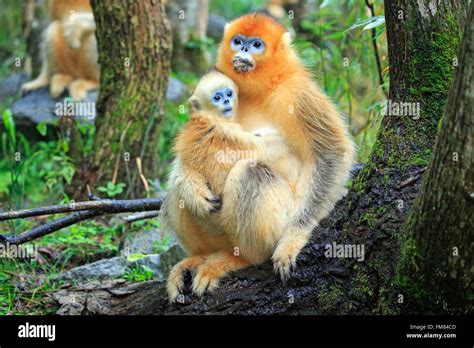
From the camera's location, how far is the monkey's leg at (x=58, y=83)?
32.0 ft

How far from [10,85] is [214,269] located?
27.3ft

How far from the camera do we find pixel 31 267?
5.27 meters

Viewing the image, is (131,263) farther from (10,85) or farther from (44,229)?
(10,85)

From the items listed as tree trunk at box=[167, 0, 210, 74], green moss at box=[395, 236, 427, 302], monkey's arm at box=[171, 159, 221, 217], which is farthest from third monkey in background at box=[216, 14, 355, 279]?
tree trunk at box=[167, 0, 210, 74]

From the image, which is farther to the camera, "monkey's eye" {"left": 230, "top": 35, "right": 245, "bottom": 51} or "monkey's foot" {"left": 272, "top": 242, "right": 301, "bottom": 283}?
"monkey's eye" {"left": 230, "top": 35, "right": 245, "bottom": 51}

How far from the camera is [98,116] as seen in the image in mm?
A: 6750

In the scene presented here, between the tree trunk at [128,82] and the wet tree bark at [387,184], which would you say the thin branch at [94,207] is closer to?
the wet tree bark at [387,184]

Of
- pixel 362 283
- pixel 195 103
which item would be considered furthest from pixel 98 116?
pixel 362 283

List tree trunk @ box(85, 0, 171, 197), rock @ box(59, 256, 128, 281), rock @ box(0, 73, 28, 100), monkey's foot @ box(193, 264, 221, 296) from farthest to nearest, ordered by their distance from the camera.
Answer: rock @ box(0, 73, 28, 100), tree trunk @ box(85, 0, 171, 197), rock @ box(59, 256, 128, 281), monkey's foot @ box(193, 264, 221, 296)

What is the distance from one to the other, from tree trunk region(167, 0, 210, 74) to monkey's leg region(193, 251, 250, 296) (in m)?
6.94

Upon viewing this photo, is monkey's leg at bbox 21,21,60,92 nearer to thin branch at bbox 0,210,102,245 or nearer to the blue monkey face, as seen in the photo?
thin branch at bbox 0,210,102,245

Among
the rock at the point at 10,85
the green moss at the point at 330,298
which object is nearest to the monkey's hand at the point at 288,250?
the green moss at the point at 330,298

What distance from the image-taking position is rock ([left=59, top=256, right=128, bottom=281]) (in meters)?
5.20

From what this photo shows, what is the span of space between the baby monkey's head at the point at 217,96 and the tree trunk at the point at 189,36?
649 cm
